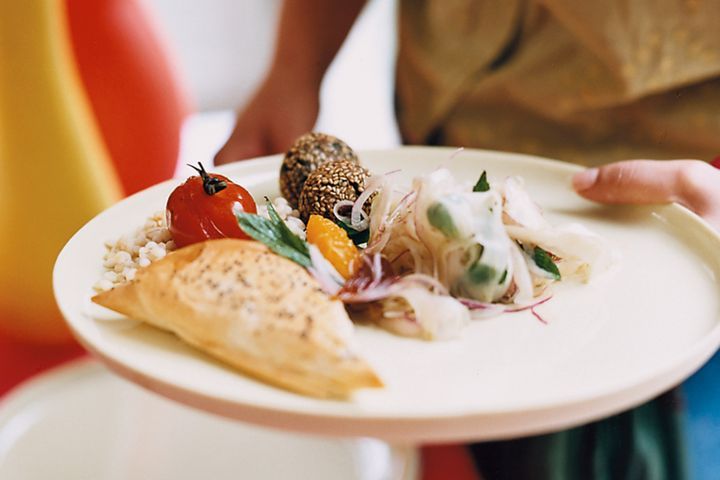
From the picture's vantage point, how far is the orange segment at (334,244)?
0.90 meters

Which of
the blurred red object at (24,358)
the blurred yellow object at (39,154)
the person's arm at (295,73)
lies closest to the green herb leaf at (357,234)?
the blurred yellow object at (39,154)

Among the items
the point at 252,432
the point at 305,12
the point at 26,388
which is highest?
the point at 305,12

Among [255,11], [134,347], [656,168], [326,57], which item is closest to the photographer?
[134,347]

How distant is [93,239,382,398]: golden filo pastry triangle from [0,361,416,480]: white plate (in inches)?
22.5

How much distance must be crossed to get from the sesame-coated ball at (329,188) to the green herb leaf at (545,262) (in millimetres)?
268

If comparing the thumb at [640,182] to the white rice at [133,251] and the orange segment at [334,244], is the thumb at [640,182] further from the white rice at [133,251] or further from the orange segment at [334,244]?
the white rice at [133,251]

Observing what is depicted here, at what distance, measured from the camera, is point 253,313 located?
76 centimetres

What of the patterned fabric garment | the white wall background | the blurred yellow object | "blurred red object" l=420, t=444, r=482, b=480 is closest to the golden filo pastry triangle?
the blurred yellow object

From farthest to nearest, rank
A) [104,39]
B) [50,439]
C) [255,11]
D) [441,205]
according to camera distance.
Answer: [255,11] < [104,39] < [50,439] < [441,205]

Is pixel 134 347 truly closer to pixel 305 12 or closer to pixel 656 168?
pixel 656 168

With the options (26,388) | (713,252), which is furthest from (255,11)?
(713,252)

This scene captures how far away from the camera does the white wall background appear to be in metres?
3.97

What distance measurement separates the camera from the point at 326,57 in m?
1.76

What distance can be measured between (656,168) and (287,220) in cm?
56
